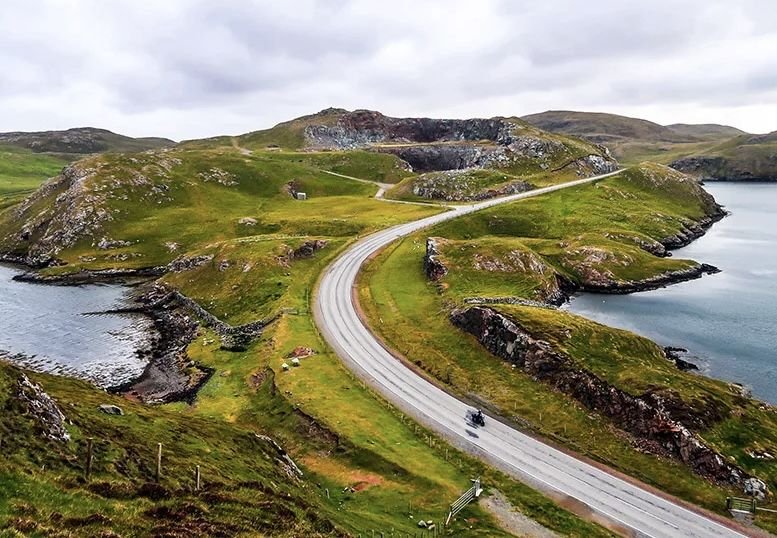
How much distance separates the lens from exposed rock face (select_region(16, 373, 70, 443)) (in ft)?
112

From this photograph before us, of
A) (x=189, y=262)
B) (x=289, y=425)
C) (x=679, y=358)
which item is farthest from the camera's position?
(x=189, y=262)

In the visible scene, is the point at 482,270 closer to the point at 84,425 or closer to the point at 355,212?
the point at 355,212

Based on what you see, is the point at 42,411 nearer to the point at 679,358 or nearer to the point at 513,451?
the point at 513,451

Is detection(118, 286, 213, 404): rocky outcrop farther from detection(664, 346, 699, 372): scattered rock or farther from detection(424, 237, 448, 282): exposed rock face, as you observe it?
detection(664, 346, 699, 372): scattered rock

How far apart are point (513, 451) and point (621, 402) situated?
15.7 m

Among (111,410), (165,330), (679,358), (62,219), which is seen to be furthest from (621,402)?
(62,219)

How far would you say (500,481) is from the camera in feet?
175

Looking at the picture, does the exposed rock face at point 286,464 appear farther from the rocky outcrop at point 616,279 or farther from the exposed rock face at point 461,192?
the exposed rock face at point 461,192

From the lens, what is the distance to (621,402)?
210 ft

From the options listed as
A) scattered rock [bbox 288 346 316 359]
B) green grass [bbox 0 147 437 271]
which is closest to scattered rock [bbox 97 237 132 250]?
green grass [bbox 0 147 437 271]

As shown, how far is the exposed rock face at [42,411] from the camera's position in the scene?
34125 millimetres

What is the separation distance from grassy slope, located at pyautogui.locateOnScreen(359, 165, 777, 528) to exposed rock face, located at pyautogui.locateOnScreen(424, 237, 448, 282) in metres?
2.07

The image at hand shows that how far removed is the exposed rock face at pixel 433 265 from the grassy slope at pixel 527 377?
2.07m

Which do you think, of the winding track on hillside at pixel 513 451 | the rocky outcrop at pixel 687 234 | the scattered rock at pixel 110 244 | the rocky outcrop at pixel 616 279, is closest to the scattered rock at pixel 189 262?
the scattered rock at pixel 110 244
